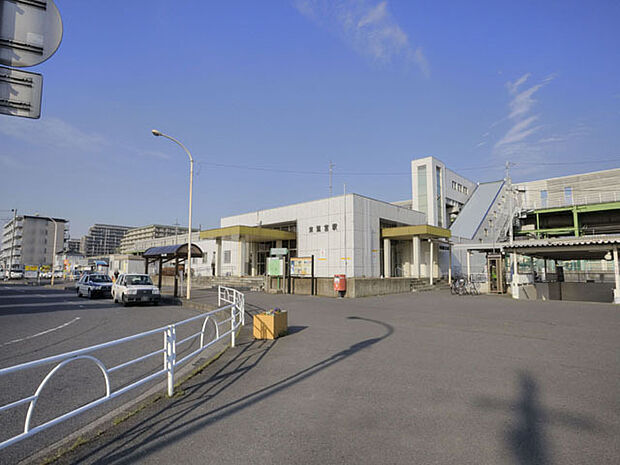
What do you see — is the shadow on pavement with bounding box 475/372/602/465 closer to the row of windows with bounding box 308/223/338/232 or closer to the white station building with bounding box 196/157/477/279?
the white station building with bounding box 196/157/477/279

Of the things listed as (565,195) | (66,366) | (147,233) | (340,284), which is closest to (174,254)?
(340,284)

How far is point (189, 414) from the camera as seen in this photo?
4.50 m

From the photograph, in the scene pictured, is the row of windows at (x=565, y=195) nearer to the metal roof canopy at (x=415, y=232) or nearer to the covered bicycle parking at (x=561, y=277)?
the covered bicycle parking at (x=561, y=277)

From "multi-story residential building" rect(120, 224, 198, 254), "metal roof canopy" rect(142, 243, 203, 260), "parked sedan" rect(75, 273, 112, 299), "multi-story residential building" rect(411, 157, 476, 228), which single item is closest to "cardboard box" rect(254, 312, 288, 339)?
"metal roof canopy" rect(142, 243, 203, 260)

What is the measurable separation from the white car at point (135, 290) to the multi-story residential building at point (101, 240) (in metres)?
187

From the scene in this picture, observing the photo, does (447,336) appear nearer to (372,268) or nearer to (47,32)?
(47,32)

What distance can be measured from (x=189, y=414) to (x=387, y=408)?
97.1 inches

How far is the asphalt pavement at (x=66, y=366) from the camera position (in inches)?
174

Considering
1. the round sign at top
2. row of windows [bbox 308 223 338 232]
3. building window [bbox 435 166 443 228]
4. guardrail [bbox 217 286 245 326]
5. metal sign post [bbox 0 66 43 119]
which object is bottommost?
guardrail [bbox 217 286 245 326]

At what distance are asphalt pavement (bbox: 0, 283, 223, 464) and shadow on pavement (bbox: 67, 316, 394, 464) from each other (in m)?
0.86

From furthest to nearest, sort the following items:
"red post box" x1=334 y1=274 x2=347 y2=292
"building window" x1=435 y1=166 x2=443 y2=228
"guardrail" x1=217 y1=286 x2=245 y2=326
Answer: "building window" x1=435 y1=166 x2=443 y2=228
"red post box" x1=334 y1=274 x2=347 y2=292
"guardrail" x1=217 y1=286 x2=245 y2=326

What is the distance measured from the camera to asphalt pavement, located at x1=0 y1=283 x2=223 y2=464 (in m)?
4.42

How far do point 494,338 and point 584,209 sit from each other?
42.2 m

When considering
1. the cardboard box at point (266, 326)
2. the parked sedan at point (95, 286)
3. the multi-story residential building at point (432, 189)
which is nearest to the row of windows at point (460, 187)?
the multi-story residential building at point (432, 189)
